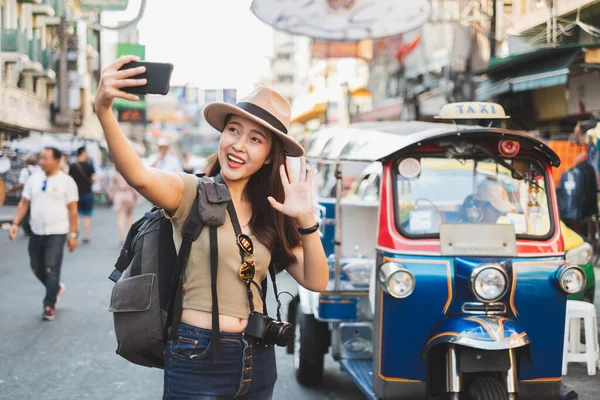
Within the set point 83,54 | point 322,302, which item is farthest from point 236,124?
point 83,54

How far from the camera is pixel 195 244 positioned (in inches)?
121

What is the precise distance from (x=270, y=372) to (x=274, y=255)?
47cm

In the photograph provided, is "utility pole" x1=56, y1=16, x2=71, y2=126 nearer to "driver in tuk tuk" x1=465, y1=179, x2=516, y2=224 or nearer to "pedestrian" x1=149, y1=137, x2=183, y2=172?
"pedestrian" x1=149, y1=137, x2=183, y2=172

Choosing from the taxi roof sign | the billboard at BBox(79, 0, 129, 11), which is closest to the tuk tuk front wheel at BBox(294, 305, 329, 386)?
the taxi roof sign

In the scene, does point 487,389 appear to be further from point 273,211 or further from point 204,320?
point 204,320

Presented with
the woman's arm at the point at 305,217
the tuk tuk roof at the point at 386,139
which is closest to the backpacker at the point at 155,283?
the woman's arm at the point at 305,217

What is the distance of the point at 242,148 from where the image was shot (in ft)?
10.6

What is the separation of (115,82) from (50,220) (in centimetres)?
668

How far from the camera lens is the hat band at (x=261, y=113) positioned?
325cm

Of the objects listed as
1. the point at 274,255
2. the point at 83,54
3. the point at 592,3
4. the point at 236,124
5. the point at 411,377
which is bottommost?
the point at 411,377

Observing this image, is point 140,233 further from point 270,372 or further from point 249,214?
point 270,372

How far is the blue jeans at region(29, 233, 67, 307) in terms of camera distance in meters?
8.83

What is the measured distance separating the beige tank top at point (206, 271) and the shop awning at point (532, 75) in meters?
11.2

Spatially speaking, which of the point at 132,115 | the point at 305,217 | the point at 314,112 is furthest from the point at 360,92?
the point at 305,217
